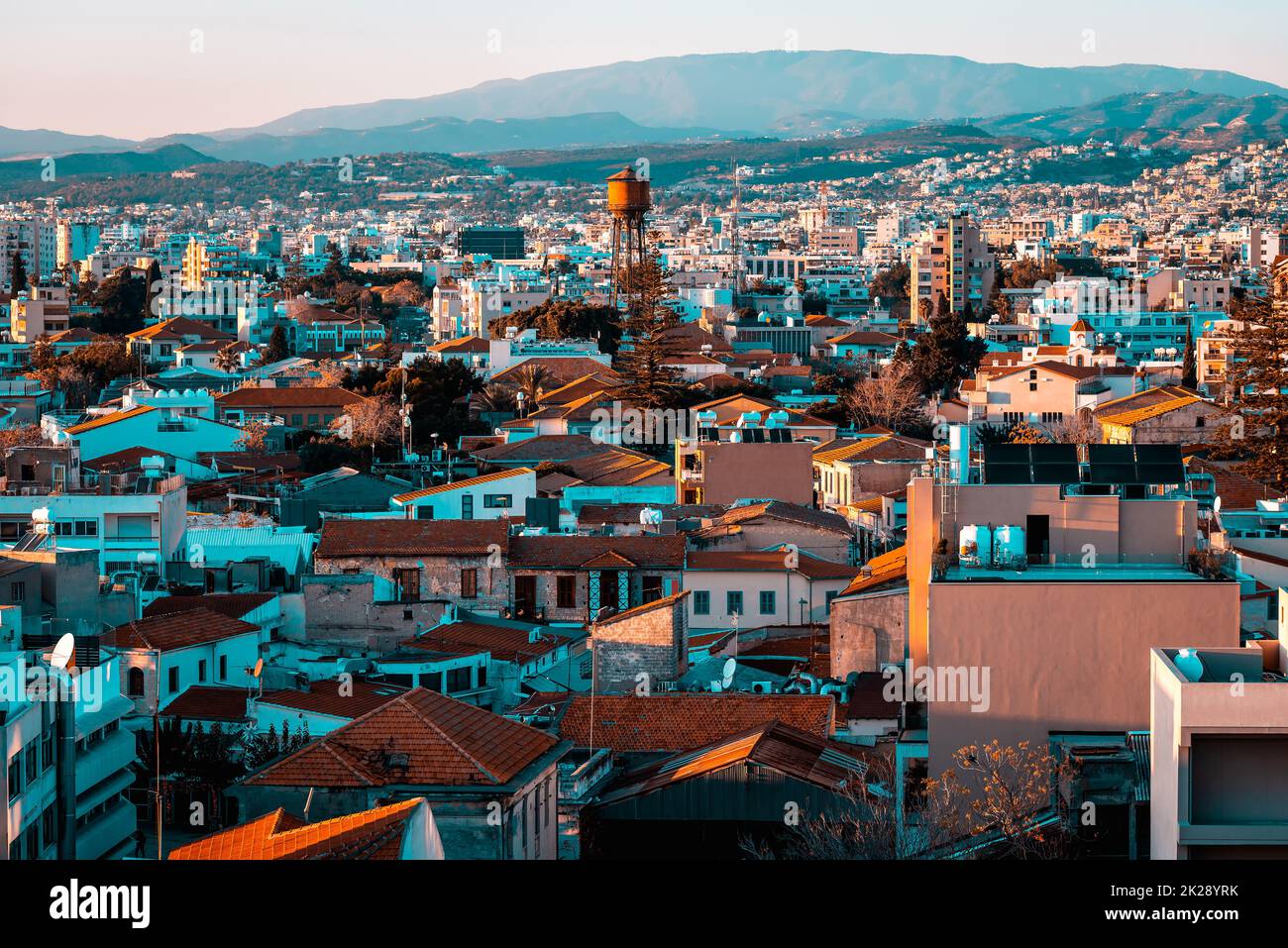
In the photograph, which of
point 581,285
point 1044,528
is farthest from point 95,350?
point 1044,528

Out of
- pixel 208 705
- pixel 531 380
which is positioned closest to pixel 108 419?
pixel 531 380

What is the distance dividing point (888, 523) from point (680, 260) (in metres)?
82.5

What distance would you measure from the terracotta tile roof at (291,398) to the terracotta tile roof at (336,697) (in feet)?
86.3

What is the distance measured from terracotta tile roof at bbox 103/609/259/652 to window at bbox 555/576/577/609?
400 cm

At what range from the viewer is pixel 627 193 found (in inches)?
2190

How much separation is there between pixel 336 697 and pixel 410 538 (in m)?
6.31

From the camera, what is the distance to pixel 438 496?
23719 millimetres

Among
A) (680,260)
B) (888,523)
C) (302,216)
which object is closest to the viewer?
(888,523)

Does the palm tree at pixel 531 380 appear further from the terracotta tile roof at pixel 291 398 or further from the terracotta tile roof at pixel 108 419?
the terracotta tile roof at pixel 108 419

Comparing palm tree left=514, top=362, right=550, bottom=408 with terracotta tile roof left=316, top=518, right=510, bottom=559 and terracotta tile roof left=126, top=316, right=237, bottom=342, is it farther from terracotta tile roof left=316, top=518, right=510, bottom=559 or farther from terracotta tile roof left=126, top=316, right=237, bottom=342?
terracotta tile roof left=316, top=518, right=510, bottom=559

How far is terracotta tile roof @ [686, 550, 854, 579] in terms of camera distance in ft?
62.8

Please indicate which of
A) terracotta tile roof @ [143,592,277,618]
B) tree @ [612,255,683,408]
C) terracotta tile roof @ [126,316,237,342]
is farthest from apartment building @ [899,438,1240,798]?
terracotta tile roof @ [126,316,237,342]
